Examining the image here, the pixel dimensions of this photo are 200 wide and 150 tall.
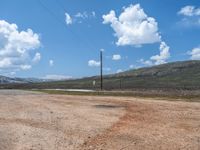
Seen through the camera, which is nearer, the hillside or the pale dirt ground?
the pale dirt ground

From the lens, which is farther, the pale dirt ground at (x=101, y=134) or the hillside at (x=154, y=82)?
the hillside at (x=154, y=82)

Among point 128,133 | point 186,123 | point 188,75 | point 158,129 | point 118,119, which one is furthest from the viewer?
point 188,75

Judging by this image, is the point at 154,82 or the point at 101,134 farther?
the point at 154,82

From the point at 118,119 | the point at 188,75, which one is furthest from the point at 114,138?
the point at 188,75

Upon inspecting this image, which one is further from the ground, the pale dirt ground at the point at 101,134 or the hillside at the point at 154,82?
the hillside at the point at 154,82

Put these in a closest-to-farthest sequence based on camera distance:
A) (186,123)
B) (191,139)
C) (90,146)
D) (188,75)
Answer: (90,146) → (191,139) → (186,123) → (188,75)

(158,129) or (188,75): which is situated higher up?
(188,75)

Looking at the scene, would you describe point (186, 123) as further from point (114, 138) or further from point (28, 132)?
point (28, 132)

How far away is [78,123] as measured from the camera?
20125mm

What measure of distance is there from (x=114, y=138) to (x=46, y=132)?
334 centimetres

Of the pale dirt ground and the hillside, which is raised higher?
the hillside

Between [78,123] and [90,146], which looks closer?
[90,146]

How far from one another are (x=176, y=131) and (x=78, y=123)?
5480 millimetres

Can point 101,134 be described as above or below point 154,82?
below
